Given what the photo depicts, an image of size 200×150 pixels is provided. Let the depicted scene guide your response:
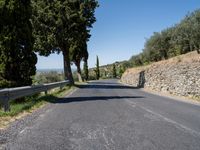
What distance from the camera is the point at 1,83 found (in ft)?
60.3

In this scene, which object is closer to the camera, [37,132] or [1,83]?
[37,132]

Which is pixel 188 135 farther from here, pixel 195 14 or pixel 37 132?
pixel 195 14

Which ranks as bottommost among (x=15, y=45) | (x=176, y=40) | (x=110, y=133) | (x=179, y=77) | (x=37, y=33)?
(x=110, y=133)

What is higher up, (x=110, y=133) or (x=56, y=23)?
(x=56, y=23)

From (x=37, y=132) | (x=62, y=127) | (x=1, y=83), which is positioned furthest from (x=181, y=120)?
(x=1, y=83)

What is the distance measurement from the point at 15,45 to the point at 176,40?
3372cm

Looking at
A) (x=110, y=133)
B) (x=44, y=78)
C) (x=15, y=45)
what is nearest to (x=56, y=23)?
(x=44, y=78)

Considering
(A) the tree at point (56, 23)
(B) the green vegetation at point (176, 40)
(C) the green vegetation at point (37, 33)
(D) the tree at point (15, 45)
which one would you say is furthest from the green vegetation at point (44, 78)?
(D) the tree at point (15, 45)

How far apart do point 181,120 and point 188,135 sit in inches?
116

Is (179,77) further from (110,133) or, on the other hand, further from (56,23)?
(110,133)

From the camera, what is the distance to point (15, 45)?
62.6ft

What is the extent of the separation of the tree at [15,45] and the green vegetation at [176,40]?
25.5 meters

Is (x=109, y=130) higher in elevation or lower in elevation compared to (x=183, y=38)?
lower

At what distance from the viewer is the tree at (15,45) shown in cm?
1873
